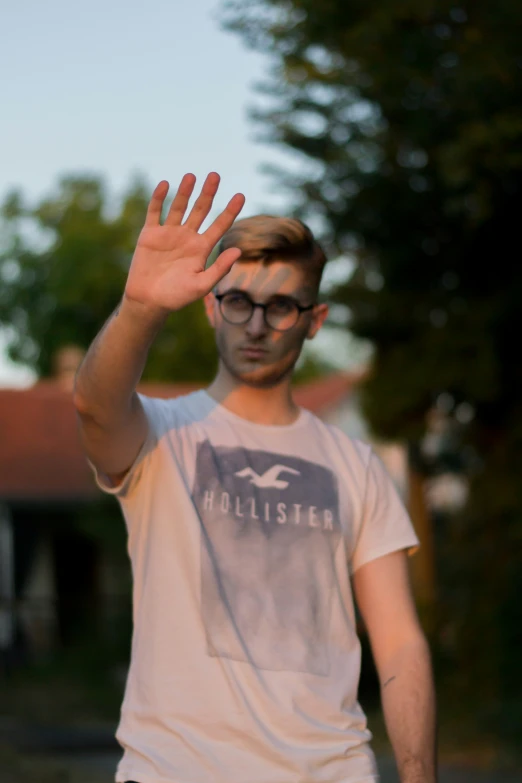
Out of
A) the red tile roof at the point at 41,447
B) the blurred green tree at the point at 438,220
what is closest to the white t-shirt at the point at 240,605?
the blurred green tree at the point at 438,220

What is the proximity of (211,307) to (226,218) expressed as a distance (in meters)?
0.69

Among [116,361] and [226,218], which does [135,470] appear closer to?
[116,361]

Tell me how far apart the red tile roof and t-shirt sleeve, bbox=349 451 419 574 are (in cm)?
2504

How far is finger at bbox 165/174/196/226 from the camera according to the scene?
2.61m

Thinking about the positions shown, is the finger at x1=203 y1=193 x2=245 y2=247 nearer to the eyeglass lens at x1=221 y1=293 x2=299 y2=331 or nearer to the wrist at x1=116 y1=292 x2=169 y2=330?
the wrist at x1=116 y1=292 x2=169 y2=330

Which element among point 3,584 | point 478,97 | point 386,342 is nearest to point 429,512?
point 386,342

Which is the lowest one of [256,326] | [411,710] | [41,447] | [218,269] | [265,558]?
[41,447]

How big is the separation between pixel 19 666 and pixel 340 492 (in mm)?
20042

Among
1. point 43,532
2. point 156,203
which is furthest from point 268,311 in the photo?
point 43,532

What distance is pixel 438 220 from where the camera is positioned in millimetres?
11195

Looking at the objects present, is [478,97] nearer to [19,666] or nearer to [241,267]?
[241,267]

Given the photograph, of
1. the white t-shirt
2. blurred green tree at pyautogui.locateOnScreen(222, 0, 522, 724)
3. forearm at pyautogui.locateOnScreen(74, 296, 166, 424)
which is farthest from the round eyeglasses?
blurred green tree at pyautogui.locateOnScreen(222, 0, 522, 724)

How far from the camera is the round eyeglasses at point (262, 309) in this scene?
10.4 feet

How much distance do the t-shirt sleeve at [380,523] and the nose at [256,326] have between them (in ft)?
1.48
